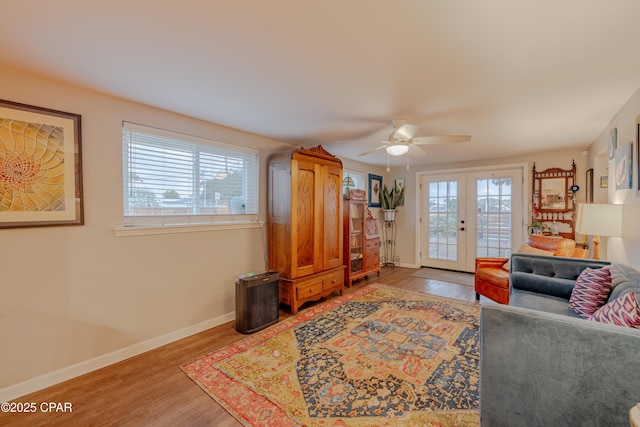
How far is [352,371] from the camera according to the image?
2.14m

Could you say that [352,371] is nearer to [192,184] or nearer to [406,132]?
[406,132]

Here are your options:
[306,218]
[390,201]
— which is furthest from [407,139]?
[390,201]

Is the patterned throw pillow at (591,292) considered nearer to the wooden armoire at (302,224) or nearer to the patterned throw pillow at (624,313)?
the patterned throw pillow at (624,313)

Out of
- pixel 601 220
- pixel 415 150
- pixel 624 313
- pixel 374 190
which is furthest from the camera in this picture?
pixel 374 190

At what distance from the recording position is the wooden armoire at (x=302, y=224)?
10.9 ft

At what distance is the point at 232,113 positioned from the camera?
2.72 m

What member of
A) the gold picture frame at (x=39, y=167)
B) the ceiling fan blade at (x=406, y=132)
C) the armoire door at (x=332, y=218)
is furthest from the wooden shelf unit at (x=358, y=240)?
the gold picture frame at (x=39, y=167)

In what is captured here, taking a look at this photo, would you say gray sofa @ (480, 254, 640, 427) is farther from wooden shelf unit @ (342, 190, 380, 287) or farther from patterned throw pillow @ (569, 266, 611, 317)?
wooden shelf unit @ (342, 190, 380, 287)

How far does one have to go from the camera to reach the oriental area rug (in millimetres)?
1715

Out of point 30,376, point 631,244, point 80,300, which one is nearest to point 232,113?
point 80,300

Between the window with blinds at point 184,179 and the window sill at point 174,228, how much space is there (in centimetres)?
7

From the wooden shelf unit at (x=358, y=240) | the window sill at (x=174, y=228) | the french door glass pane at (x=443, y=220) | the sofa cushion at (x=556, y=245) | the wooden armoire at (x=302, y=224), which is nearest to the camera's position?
the window sill at (x=174, y=228)

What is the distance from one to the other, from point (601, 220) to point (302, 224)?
2957mm

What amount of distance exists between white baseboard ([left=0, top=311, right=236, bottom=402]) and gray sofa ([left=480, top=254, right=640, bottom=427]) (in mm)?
2617
